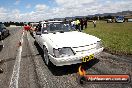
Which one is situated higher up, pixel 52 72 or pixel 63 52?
pixel 63 52

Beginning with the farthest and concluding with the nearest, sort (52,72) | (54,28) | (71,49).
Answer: (54,28)
(52,72)
(71,49)

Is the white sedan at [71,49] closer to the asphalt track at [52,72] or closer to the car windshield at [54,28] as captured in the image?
the asphalt track at [52,72]

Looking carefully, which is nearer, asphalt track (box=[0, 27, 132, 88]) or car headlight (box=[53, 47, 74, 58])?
asphalt track (box=[0, 27, 132, 88])

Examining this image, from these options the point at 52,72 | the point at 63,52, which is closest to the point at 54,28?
the point at 52,72

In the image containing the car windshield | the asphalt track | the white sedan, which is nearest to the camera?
the asphalt track

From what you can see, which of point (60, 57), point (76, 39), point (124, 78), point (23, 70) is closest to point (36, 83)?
point (60, 57)

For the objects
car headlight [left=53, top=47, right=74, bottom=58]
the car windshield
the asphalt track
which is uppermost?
the car windshield

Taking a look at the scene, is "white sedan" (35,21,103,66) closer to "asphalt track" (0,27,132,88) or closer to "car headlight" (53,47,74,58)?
"car headlight" (53,47,74,58)

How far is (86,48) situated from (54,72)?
1406mm

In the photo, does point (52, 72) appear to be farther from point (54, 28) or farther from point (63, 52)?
point (54, 28)

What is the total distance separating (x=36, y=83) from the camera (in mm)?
5832

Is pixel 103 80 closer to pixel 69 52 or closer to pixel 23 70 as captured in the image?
pixel 69 52

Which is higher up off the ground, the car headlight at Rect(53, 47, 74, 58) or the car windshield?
the car windshield

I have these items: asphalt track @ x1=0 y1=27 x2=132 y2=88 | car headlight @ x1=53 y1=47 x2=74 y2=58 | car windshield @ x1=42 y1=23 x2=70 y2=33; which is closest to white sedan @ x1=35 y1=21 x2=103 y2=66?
car headlight @ x1=53 y1=47 x2=74 y2=58
